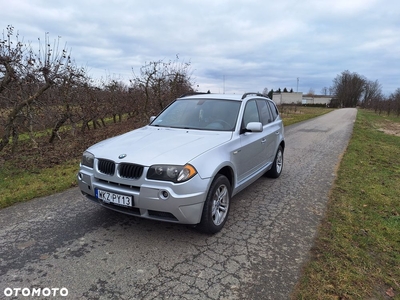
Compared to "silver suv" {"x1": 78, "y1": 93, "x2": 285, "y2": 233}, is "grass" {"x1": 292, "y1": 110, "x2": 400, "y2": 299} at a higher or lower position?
lower

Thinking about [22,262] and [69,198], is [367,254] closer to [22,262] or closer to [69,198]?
[22,262]

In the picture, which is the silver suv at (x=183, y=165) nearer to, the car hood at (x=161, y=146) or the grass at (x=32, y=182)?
the car hood at (x=161, y=146)

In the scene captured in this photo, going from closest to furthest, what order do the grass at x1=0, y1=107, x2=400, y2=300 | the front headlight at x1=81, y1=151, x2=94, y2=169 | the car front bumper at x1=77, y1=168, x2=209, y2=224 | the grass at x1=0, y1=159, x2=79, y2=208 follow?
1. the grass at x1=0, y1=107, x2=400, y2=300
2. the car front bumper at x1=77, y1=168, x2=209, y2=224
3. the front headlight at x1=81, y1=151, x2=94, y2=169
4. the grass at x1=0, y1=159, x2=79, y2=208

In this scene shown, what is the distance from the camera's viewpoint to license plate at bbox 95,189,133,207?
10.0 feet

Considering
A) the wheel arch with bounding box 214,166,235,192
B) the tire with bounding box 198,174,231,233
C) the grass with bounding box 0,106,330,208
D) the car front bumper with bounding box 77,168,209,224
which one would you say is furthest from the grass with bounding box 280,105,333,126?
the car front bumper with bounding box 77,168,209,224

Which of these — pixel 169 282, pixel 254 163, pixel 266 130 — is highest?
pixel 266 130

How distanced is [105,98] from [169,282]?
13129 millimetres

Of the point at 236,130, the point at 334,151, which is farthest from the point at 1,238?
the point at 334,151

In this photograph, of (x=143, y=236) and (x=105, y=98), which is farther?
(x=105, y=98)

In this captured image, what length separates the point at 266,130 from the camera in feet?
17.1

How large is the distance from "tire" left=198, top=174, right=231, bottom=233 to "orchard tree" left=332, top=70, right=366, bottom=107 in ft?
356

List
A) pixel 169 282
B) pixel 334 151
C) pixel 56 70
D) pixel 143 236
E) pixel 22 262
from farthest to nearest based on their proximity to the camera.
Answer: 1. pixel 334 151
2. pixel 56 70
3. pixel 143 236
4. pixel 22 262
5. pixel 169 282

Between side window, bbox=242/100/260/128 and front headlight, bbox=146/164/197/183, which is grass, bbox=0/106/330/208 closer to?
front headlight, bbox=146/164/197/183

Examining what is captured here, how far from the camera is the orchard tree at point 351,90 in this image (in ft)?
323
